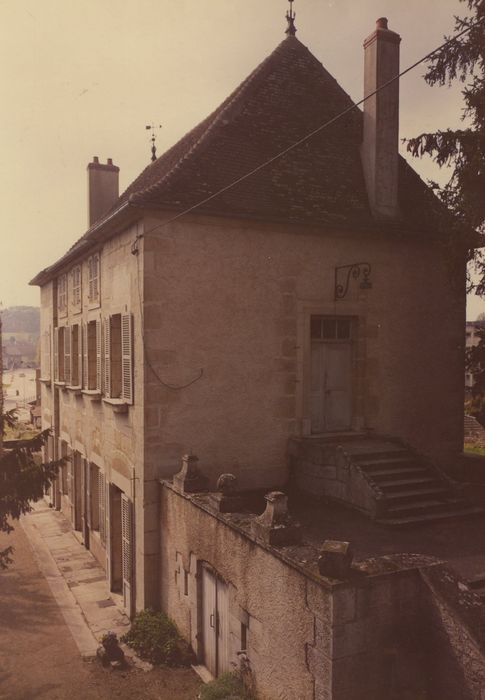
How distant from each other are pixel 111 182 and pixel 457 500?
14.2m

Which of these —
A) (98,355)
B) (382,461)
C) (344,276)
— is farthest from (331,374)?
(98,355)

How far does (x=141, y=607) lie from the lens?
9898 mm

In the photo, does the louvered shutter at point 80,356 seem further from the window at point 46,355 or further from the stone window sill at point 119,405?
the window at point 46,355

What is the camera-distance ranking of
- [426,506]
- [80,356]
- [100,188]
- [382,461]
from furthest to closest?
[100,188] → [80,356] → [382,461] → [426,506]

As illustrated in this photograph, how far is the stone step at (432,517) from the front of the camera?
848 centimetres

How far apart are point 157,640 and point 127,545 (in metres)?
1.91

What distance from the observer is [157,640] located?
9047mm

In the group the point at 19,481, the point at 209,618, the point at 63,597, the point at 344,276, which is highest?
the point at 344,276

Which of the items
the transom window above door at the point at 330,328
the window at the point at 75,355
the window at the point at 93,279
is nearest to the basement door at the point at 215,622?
the transom window above door at the point at 330,328

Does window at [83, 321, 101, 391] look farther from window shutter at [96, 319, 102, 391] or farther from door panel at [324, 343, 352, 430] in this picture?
door panel at [324, 343, 352, 430]

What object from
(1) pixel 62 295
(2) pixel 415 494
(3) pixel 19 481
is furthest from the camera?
(1) pixel 62 295

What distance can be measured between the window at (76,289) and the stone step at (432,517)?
957cm

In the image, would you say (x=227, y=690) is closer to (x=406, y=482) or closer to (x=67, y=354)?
(x=406, y=482)

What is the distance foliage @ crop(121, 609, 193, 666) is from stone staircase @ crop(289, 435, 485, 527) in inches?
128
